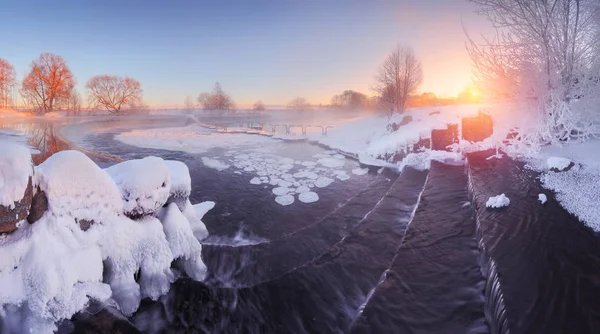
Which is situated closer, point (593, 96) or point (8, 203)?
point (8, 203)

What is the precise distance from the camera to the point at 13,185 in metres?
2.15

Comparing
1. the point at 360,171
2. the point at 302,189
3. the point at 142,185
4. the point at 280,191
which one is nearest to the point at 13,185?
the point at 142,185

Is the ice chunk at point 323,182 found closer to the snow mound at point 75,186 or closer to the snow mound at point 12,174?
the snow mound at point 75,186

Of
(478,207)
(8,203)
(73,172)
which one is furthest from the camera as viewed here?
(478,207)

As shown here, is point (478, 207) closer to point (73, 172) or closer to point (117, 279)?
point (117, 279)

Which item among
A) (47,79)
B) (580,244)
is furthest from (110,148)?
(47,79)

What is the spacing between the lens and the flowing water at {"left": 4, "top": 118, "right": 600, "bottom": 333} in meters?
2.40

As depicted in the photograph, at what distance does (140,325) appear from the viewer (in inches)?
114

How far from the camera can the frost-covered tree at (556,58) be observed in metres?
6.98

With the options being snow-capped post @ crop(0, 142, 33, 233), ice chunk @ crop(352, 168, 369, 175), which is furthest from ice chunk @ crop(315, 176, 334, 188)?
snow-capped post @ crop(0, 142, 33, 233)

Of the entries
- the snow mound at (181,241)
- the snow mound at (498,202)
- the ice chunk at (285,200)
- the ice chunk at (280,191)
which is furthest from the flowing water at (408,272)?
the ice chunk at (280,191)

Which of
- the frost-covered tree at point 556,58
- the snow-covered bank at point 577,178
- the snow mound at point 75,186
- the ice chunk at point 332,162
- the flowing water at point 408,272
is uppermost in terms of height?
the frost-covered tree at point 556,58

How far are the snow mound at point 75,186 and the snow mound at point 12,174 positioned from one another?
0.23 meters

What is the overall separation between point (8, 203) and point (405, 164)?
10.5 m
